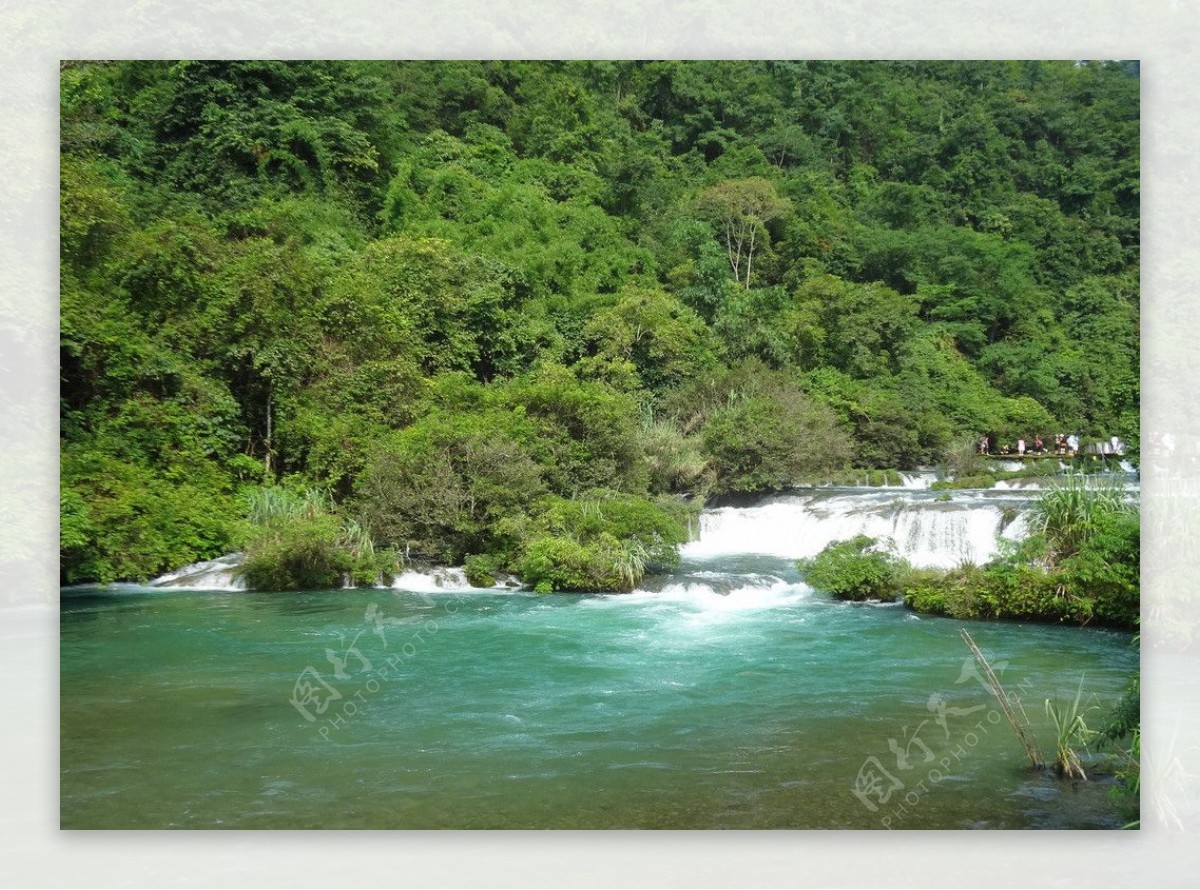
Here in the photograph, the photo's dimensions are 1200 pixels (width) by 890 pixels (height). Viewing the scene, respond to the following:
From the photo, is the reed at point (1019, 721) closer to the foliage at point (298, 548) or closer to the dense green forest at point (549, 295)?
the dense green forest at point (549, 295)

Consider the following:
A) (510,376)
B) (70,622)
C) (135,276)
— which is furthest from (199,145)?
(70,622)

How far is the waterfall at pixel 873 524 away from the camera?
674cm

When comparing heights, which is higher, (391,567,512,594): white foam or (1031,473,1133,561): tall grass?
(1031,473,1133,561): tall grass

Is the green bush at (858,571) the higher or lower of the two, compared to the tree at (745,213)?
lower

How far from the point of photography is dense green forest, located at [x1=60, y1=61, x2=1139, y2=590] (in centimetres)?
648

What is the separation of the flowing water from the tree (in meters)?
1.92

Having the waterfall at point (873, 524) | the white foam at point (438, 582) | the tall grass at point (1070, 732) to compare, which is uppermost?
the waterfall at point (873, 524)

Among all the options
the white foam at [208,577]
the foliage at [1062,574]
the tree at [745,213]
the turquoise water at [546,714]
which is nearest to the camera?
the turquoise water at [546,714]

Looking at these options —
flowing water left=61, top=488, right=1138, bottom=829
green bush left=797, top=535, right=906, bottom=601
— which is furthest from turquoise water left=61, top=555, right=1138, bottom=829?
green bush left=797, top=535, right=906, bottom=601

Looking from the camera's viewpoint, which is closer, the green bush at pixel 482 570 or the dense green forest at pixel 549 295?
the dense green forest at pixel 549 295

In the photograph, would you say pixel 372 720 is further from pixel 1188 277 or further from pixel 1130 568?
pixel 1188 277

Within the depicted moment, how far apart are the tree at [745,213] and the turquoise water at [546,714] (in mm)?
2463

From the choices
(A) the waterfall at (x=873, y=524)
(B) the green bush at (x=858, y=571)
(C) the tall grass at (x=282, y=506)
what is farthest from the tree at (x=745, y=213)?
(C) the tall grass at (x=282, y=506)

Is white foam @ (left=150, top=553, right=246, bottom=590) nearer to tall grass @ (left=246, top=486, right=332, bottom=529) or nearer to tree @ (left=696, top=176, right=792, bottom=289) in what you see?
tall grass @ (left=246, top=486, right=332, bottom=529)
